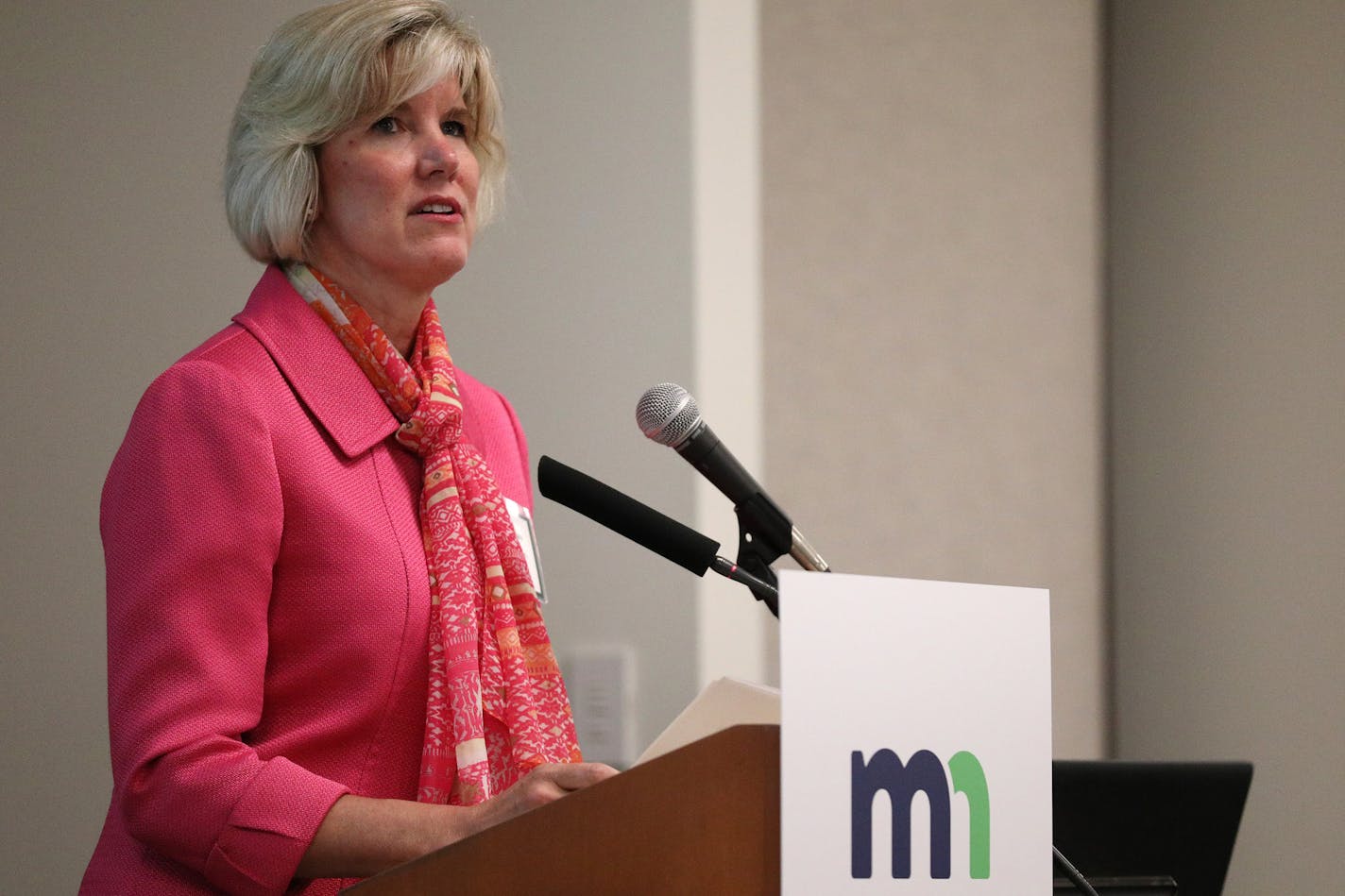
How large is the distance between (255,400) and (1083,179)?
2543 millimetres

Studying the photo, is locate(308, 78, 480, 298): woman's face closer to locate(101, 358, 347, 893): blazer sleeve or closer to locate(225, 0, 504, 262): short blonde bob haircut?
locate(225, 0, 504, 262): short blonde bob haircut

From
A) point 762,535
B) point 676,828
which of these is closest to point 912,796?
point 676,828

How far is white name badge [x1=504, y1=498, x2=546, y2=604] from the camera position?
6.03 ft

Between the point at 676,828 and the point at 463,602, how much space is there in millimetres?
685

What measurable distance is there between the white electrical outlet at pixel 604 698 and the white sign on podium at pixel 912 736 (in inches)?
59.5

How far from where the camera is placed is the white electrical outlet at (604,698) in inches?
98.5

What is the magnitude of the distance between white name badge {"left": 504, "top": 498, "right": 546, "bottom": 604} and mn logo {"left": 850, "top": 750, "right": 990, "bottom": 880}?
2.92ft

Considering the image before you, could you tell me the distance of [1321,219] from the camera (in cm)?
289

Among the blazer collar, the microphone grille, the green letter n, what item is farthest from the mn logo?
the blazer collar

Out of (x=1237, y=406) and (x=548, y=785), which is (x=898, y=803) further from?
(x=1237, y=406)

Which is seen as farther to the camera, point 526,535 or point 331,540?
point 526,535

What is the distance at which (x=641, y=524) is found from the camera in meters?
1.26

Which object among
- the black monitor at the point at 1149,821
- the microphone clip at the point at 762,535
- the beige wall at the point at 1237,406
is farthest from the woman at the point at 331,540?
the beige wall at the point at 1237,406

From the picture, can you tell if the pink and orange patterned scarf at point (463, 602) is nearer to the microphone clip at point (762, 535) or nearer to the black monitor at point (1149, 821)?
the microphone clip at point (762, 535)
